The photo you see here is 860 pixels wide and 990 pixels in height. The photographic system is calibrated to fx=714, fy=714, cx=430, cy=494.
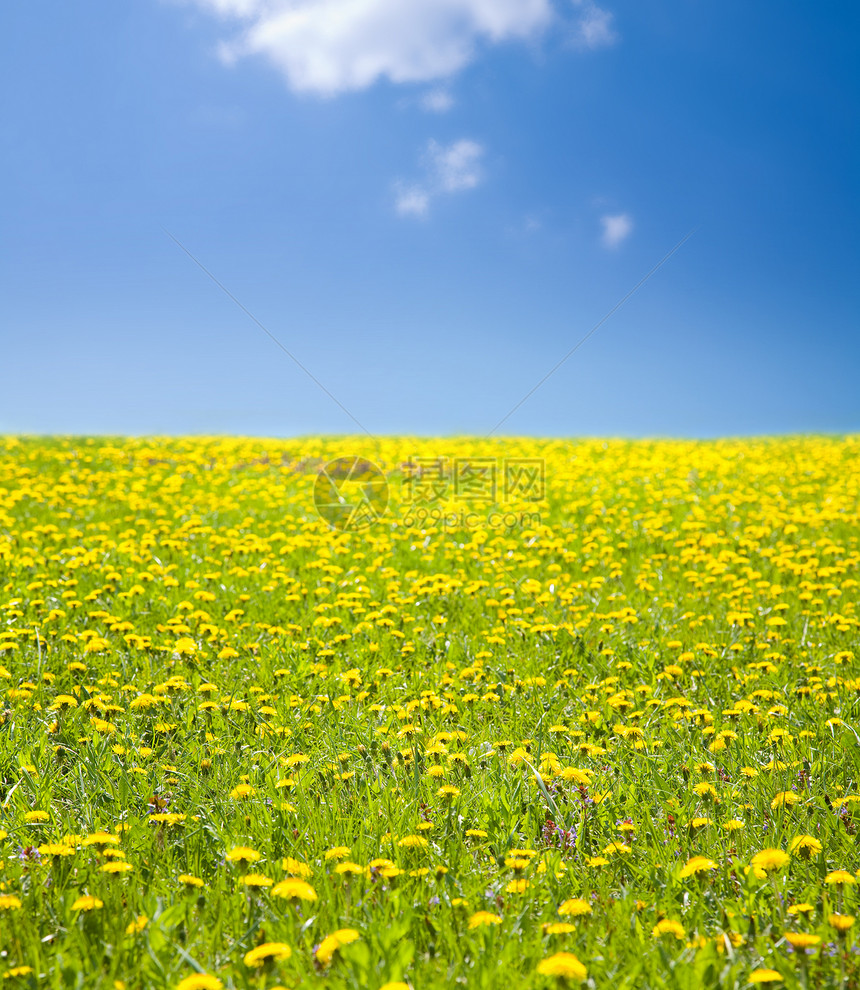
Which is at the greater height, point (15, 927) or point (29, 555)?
point (29, 555)

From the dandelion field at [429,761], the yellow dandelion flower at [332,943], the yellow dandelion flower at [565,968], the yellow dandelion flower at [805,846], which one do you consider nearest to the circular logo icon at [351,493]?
the dandelion field at [429,761]

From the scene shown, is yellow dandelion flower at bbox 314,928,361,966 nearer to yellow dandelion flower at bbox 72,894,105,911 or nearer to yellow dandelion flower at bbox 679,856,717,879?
yellow dandelion flower at bbox 72,894,105,911

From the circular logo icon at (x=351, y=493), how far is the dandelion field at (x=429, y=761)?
4.42ft

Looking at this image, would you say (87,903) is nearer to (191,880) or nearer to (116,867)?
(116,867)

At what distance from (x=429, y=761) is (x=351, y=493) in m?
8.31

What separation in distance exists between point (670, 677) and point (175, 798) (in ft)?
8.83

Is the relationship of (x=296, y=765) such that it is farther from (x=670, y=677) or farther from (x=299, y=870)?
(x=670, y=677)

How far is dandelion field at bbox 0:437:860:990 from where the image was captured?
2055mm

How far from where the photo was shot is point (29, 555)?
6.83 m

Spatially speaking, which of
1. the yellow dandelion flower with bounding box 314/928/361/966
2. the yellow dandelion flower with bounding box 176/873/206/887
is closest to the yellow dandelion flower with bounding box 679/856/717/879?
the yellow dandelion flower with bounding box 314/928/361/966

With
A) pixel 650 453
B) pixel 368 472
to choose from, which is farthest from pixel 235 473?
pixel 650 453

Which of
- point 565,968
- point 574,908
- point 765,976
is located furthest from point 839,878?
point 565,968

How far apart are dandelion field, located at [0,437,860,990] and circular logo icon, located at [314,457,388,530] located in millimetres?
1346

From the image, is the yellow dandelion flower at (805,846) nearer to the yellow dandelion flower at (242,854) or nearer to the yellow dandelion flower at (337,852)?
the yellow dandelion flower at (337,852)
